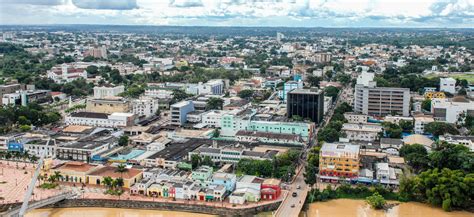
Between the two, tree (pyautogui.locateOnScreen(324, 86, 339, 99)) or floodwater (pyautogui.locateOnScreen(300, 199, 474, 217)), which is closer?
floodwater (pyautogui.locateOnScreen(300, 199, 474, 217))

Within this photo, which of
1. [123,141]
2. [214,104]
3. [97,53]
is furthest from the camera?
[97,53]

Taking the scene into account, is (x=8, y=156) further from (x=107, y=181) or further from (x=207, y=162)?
(x=207, y=162)

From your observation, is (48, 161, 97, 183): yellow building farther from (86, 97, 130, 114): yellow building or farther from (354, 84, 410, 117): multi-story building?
(354, 84, 410, 117): multi-story building

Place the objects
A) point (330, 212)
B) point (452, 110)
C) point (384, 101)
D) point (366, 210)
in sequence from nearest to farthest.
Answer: point (330, 212) → point (366, 210) → point (452, 110) → point (384, 101)

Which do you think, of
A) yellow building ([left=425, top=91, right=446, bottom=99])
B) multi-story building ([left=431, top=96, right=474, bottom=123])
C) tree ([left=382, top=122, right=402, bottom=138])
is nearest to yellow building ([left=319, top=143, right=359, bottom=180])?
tree ([left=382, top=122, right=402, bottom=138])

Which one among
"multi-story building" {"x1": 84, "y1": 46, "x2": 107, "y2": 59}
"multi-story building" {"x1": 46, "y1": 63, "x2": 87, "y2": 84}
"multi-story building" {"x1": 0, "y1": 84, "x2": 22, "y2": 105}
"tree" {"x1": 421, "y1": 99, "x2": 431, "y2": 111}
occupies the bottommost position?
"tree" {"x1": 421, "y1": 99, "x2": 431, "y2": 111}

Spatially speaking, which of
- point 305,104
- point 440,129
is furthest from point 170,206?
point 440,129
